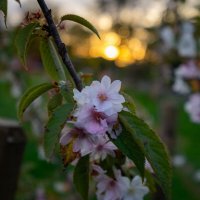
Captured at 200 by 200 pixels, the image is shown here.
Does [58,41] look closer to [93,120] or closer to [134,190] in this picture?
[93,120]

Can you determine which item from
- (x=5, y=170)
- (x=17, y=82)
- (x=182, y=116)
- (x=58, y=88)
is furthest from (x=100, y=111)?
(x=182, y=116)

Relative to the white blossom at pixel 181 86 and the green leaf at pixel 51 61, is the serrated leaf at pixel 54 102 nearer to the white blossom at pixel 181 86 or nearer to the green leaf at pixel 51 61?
the green leaf at pixel 51 61

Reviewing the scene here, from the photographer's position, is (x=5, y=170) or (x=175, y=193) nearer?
(x=5, y=170)

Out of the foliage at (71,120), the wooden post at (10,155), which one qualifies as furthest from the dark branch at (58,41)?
the wooden post at (10,155)

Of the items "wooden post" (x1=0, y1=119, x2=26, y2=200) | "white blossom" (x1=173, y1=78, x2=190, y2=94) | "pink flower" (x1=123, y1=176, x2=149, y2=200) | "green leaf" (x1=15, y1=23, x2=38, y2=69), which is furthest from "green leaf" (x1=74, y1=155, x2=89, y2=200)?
"white blossom" (x1=173, y1=78, x2=190, y2=94)

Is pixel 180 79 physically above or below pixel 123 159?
above

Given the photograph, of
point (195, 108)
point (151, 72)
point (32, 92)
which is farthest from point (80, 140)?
point (151, 72)

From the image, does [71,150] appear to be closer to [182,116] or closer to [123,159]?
[123,159]
